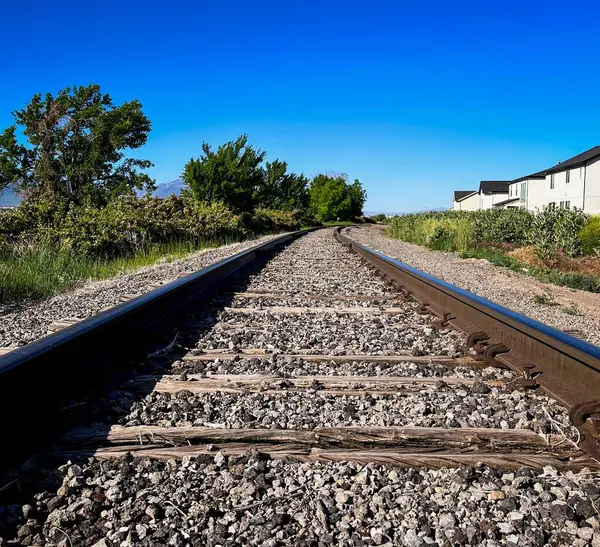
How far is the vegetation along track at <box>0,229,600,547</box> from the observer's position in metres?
1.63

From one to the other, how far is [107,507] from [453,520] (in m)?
1.05

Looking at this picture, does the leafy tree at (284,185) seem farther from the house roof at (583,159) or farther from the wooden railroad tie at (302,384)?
the wooden railroad tie at (302,384)

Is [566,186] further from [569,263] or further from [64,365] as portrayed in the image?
[64,365]

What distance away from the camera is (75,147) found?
38656 mm

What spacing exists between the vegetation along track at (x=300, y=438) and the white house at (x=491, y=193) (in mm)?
78670

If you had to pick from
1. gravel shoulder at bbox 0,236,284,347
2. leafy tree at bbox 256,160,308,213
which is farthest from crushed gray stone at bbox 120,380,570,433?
leafy tree at bbox 256,160,308,213

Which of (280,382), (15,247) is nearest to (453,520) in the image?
(280,382)

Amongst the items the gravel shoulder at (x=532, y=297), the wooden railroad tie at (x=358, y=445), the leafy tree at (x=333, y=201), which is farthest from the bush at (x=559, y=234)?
the leafy tree at (x=333, y=201)

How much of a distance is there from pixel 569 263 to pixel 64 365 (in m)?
14.1

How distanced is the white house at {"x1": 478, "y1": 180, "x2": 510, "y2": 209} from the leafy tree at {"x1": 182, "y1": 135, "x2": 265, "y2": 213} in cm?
5424

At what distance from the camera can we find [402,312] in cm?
510

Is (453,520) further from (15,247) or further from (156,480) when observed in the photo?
(15,247)

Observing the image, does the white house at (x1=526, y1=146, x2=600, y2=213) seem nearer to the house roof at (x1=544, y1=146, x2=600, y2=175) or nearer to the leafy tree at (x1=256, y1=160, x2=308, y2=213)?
the house roof at (x1=544, y1=146, x2=600, y2=175)

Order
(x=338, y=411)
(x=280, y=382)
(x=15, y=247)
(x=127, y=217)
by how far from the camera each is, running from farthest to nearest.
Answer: (x=127, y=217) → (x=15, y=247) → (x=280, y=382) → (x=338, y=411)
